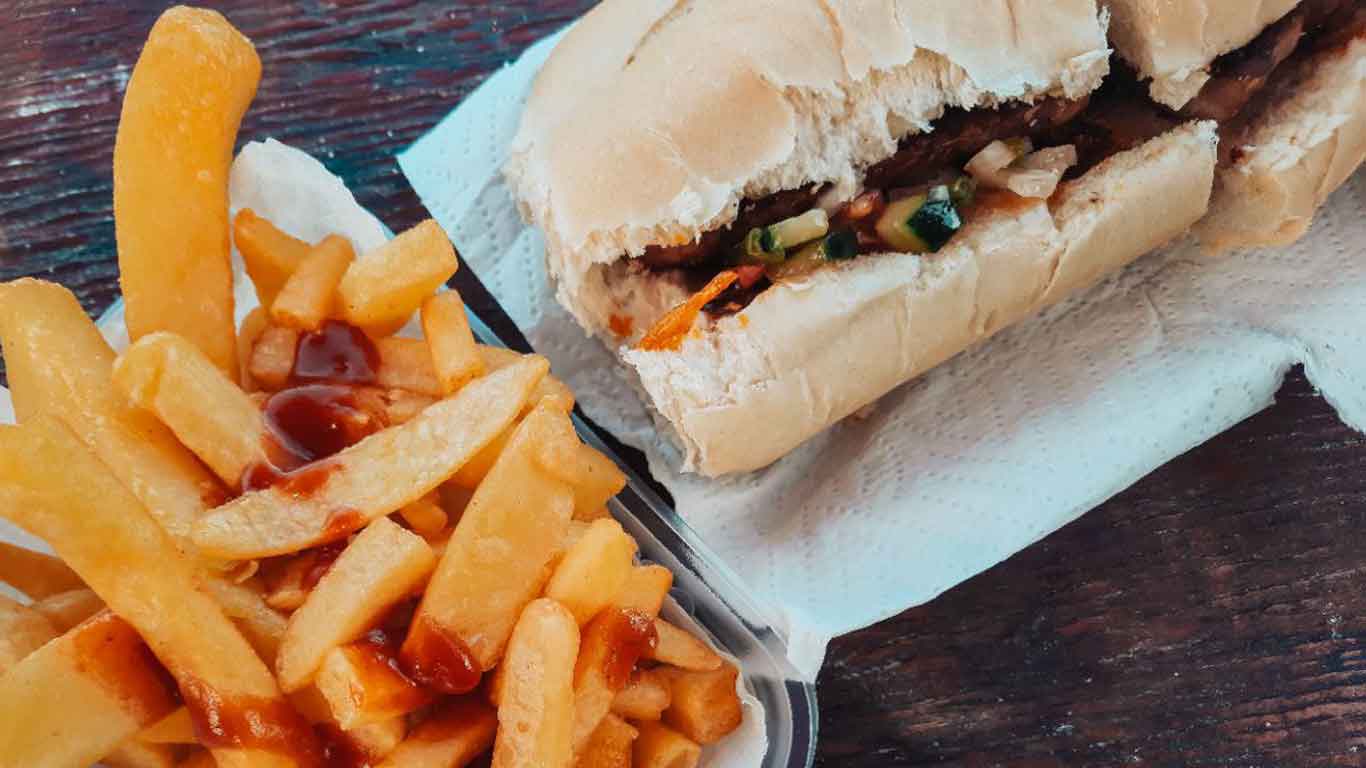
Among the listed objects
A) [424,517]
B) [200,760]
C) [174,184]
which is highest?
[174,184]

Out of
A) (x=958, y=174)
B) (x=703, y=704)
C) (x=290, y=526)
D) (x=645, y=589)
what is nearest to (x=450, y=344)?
→ (x=290, y=526)

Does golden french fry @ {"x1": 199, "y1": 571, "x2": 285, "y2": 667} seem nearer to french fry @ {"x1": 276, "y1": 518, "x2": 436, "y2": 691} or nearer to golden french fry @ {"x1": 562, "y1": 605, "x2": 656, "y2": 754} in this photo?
french fry @ {"x1": 276, "y1": 518, "x2": 436, "y2": 691}

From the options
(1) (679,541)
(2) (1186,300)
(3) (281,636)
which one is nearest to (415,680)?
(3) (281,636)

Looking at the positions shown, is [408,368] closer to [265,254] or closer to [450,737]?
[265,254]

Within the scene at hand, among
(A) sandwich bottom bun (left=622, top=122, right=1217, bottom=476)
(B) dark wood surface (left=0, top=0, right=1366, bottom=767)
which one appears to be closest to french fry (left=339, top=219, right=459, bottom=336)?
(A) sandwich bottom bun (left=622, top=122, right=1217, bottom=476)

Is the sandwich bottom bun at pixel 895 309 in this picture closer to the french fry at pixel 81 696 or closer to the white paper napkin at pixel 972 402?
the white paper napkin at pixel 972 402

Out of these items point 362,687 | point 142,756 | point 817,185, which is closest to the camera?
point 362,687

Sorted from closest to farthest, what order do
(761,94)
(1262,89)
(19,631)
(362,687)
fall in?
(362,687)
(19,631)
(761,94)
(1262,89)
